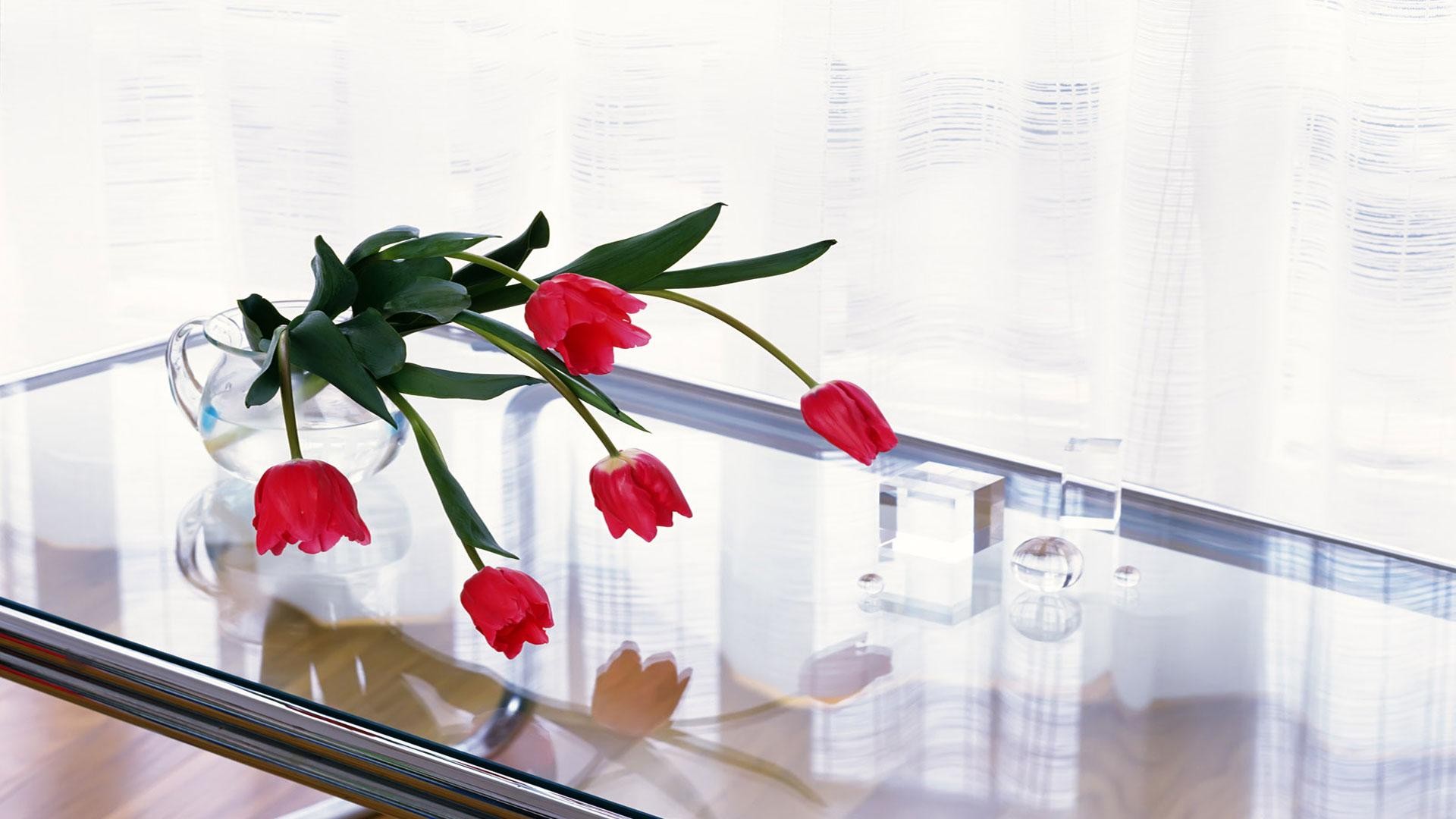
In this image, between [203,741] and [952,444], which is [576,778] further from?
[952,444]

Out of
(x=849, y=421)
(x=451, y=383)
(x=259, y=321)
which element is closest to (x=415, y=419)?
(x=451, y=383)

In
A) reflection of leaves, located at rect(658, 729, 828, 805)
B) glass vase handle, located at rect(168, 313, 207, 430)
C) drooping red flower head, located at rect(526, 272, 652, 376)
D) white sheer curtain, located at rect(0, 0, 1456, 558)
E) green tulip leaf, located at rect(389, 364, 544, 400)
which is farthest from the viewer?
white sheer curtain, located at rect(0, 0, 1456, 558)

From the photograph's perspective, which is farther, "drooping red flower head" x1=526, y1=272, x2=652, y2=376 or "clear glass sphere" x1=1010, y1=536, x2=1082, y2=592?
"clear glass sphere" x1=1010, y1=536, x2=1082, y2=592

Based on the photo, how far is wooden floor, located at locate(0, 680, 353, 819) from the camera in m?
1.48

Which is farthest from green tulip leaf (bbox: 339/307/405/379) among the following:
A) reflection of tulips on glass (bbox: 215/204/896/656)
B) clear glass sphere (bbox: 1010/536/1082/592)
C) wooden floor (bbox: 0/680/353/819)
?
wooden floor (bbox: 0/680/353/819)

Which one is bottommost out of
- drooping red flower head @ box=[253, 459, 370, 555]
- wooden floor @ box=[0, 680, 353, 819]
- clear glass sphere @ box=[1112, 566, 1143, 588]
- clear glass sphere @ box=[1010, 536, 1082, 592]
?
wooden floor @ box=[0, 680, 353, 819]

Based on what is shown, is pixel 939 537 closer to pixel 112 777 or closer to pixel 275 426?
pixel 275 426

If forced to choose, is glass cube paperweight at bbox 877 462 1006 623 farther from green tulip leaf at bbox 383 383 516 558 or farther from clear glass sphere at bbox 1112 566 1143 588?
green tulip leaf at bbox 383 383 516 558

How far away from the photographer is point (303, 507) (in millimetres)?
738

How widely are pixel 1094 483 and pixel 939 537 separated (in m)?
0.11

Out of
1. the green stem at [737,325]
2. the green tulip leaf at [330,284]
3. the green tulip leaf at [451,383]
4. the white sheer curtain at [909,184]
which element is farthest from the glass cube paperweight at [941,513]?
the white sheer curtain at [909,184]

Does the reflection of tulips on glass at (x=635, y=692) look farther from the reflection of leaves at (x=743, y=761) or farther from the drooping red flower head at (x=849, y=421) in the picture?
the drooping red flower head at (x=849, y=421)

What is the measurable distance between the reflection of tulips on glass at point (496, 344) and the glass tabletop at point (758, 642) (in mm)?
65

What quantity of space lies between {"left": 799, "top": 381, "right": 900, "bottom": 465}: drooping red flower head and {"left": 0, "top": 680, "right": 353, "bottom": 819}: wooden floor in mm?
907
